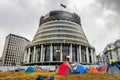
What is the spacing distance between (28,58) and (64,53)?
2342cm

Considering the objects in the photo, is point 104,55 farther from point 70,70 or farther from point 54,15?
point 70,70

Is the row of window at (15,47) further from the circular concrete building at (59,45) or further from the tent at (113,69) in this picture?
the tent at (113,69)

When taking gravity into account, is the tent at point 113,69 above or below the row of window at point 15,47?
below

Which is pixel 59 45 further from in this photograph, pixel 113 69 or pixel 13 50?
pixel 13 50

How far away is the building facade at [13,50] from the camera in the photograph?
156 metres

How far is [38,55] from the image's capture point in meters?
83.3

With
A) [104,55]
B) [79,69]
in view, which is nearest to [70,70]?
[79,69]

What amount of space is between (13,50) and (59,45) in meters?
100.0

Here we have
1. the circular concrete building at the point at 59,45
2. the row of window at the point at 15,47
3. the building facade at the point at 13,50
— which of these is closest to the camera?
the circular concrete building at the point at 59,45

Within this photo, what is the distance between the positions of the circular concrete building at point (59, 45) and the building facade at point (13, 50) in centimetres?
7610

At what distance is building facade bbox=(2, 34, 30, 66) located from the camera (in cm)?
15562

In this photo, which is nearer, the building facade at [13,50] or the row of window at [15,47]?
the building facade at [13,50]

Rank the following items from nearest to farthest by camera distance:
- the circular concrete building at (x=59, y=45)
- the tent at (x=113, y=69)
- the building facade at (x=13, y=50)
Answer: the tent at (x=113, y=69)
the circular concrete building at (x=59, y=45)
the building facade at (x=13, y=50)

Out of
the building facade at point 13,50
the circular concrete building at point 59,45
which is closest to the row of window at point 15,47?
the building facade at point 13,50
